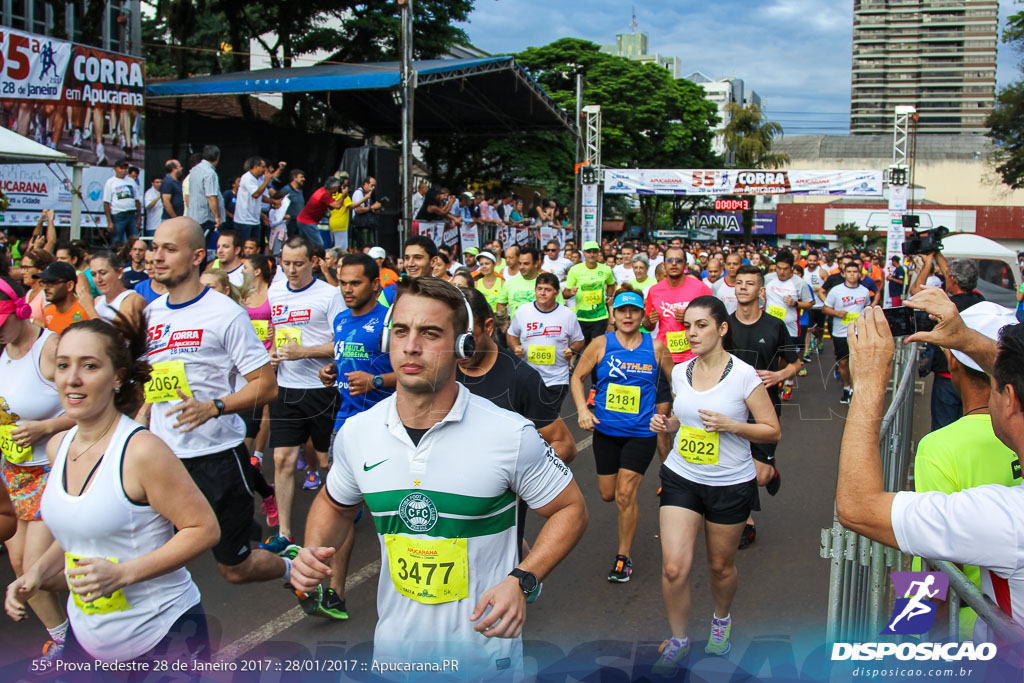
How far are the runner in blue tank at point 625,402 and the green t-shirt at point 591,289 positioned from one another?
17.6ft

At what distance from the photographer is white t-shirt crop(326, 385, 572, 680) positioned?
2.18m

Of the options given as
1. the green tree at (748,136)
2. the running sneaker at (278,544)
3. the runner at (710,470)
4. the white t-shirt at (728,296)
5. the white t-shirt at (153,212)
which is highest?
the green tree at (748,136)

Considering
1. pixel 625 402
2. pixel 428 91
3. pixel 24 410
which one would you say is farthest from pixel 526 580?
pixel 428 91

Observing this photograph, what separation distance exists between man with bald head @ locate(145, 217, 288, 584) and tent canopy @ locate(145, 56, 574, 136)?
12.4m

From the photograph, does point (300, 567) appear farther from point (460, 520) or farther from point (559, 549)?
point (559, 549)

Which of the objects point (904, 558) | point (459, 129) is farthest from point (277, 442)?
point (459, 129)

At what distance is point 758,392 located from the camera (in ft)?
13.9

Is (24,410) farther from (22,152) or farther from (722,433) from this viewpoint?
(22,152)

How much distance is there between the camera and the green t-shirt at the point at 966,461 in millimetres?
2568

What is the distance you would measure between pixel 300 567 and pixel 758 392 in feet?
9.11

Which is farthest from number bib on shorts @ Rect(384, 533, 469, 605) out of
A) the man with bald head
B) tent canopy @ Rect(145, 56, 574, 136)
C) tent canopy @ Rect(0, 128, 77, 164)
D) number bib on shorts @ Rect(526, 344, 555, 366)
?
tent canopy @ Rect(145, 56, 574, 136)

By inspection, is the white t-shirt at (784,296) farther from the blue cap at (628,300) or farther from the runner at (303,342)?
the runner at (303,342)

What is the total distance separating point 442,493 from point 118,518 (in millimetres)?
1079

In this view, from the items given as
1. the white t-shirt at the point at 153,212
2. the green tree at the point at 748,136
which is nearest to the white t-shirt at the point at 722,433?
the white t-shirt at the point at 153,212
